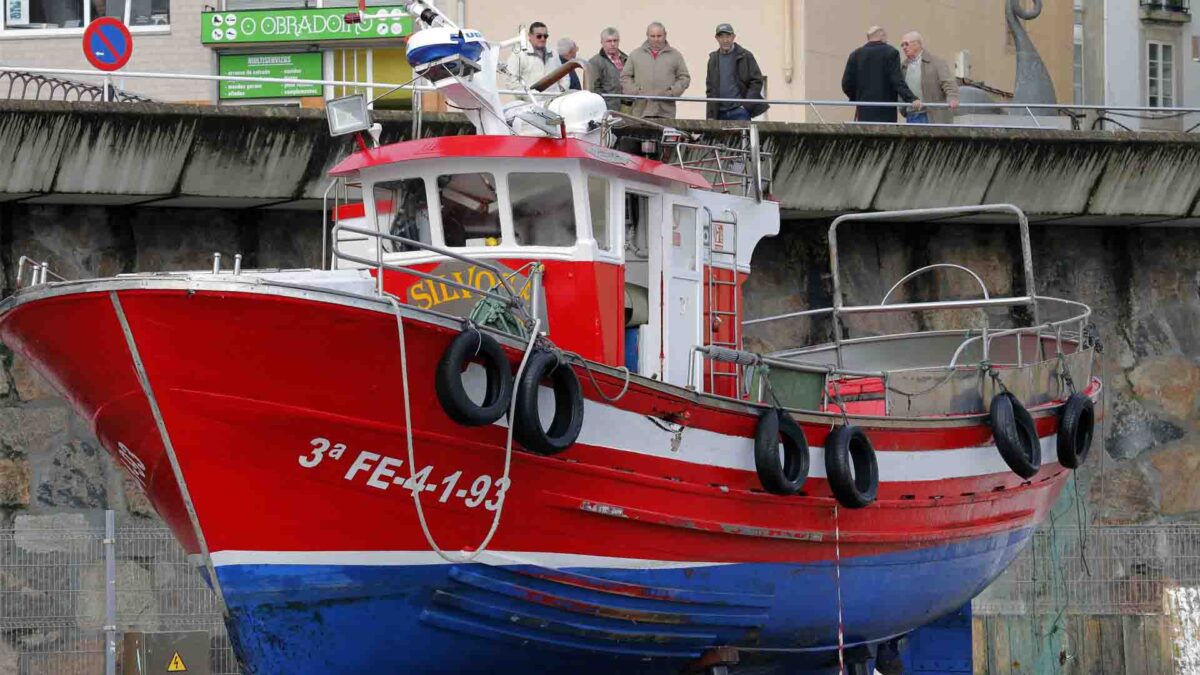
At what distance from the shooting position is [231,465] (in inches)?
385

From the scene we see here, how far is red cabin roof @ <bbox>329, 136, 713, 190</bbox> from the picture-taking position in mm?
11109

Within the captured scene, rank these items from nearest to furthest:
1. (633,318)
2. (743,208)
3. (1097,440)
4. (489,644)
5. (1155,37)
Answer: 1. (489,644)
2. (633,318)
3. (743,208)
4. (1097,440)
5. (1155,37)

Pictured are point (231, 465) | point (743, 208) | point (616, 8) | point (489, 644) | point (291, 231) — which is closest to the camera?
point (231, 465)

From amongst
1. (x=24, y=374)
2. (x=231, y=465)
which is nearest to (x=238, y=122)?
(x=24, y=374)

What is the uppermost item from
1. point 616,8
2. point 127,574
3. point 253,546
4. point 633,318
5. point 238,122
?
point 616,8

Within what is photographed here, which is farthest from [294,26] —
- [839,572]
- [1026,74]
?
[839,572]

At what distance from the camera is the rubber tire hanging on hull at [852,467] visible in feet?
38.2

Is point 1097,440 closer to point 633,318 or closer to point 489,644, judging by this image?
point 633,318

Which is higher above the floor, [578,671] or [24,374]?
[24,374]

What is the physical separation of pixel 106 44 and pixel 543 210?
22.1ft

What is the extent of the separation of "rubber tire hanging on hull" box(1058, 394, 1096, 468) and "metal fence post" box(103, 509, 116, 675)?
6623mm

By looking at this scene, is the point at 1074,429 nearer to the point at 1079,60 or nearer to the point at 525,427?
the point at 525,427

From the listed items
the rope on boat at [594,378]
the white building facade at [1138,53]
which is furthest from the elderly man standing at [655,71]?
the white building facade at [1138,53]

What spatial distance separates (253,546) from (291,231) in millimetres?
6167
